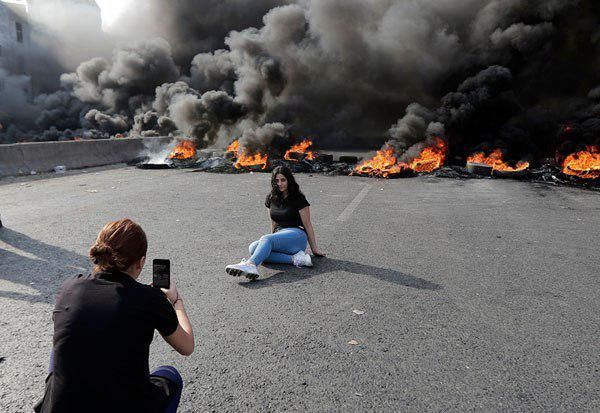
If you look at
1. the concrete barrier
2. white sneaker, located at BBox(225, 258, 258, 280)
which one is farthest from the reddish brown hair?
the concrete barrier

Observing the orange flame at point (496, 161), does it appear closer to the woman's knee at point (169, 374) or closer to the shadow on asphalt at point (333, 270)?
the shadow on asphalt at point (333, 270)

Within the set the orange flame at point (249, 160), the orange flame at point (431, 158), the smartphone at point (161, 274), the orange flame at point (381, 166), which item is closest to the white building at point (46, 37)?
the orange flame at point (249, 160)

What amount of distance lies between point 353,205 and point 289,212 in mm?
3719

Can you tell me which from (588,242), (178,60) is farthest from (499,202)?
(178,60)

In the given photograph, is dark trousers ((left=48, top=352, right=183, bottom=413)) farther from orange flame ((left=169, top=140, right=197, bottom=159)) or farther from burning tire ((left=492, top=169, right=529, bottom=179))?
orange flame ((left=169, top=140, right=197, bottom=159))

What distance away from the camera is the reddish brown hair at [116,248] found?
1.71 meters

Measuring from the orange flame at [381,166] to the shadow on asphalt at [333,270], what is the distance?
8533 mm

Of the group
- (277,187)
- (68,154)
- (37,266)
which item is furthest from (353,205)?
(68,154)

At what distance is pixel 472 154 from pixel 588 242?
9539 mm

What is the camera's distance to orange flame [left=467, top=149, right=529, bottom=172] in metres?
13.0

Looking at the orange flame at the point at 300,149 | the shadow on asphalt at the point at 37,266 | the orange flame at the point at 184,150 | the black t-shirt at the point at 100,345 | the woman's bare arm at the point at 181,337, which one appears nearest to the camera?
the black t-shirt at the point at 100,345

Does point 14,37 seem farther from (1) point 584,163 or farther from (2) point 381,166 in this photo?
(1) point 584,163

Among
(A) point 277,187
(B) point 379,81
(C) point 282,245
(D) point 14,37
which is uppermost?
(D) point 14,37

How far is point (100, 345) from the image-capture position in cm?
155
